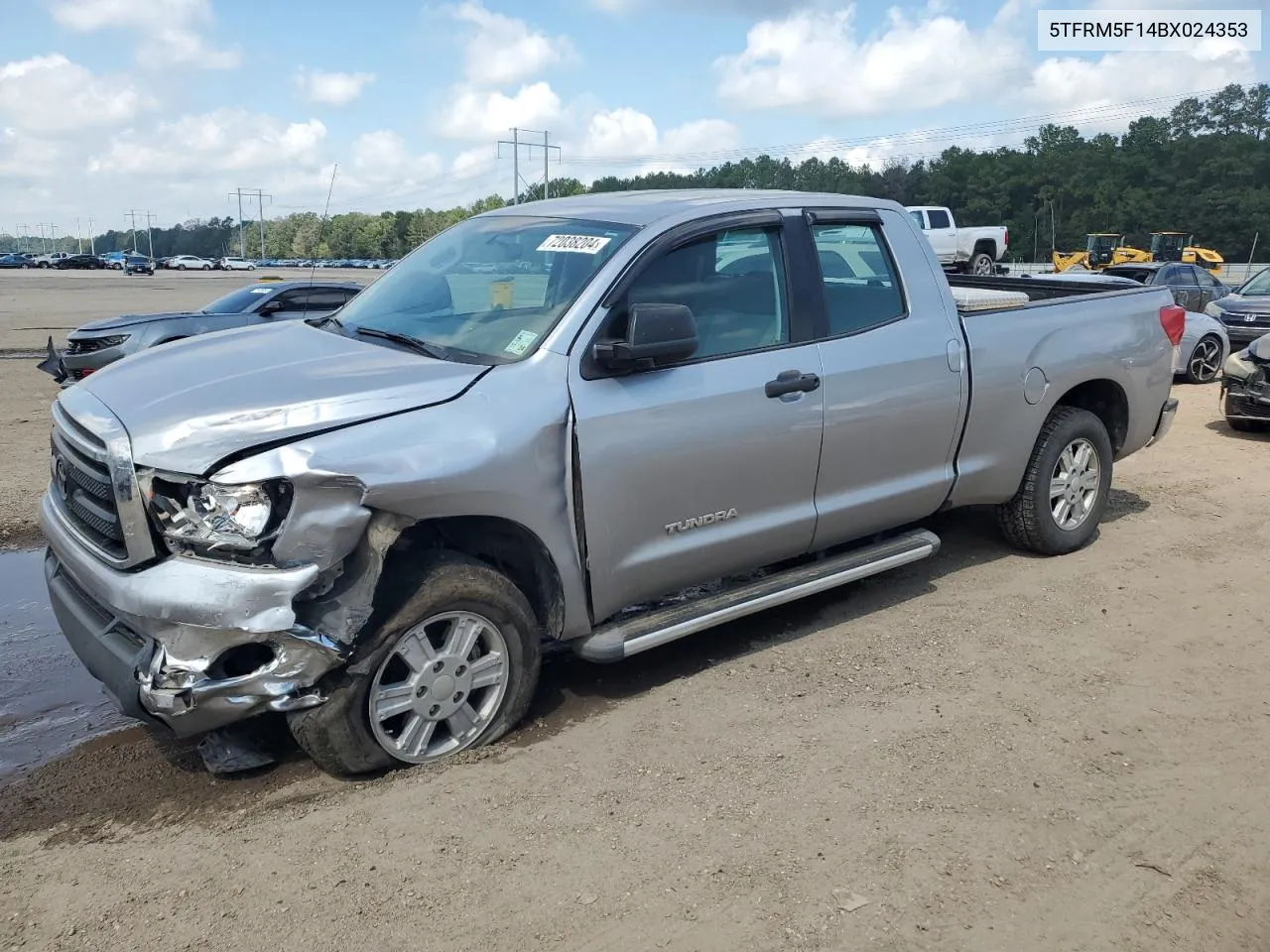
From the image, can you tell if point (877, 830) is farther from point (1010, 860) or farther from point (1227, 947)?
point (1227, 947)

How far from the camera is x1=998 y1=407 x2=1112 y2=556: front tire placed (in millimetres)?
5859

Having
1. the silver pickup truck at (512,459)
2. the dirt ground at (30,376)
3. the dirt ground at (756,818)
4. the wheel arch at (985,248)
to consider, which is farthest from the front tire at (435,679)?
the wheel arch at (985,248)

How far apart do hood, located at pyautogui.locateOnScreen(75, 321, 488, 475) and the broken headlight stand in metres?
0.09

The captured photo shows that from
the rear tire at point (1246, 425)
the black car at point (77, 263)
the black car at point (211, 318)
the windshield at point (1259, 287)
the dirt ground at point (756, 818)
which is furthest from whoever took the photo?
the black car at point (77, 263)

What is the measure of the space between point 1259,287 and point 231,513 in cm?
1660

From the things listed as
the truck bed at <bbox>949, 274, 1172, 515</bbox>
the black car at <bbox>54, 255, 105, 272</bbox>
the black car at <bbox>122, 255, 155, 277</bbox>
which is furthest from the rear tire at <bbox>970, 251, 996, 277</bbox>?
the black car at <bbox>54, 255, 105, 272</bbox>

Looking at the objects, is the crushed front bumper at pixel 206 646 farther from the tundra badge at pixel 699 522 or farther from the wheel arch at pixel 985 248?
the wheel arch at pixel 985 248

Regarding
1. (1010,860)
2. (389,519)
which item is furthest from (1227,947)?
(389,519)

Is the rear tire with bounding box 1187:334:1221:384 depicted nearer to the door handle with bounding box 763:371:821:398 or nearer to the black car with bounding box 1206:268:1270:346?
the black car with bounding box 1206:268:1270:346

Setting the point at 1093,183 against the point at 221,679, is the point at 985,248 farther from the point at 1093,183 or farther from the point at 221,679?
the point at 1093,183

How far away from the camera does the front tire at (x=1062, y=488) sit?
19.2 ft

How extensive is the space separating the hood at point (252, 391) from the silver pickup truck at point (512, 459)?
0.01 meters

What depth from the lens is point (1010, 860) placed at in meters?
3.23

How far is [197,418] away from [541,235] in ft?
5.82
